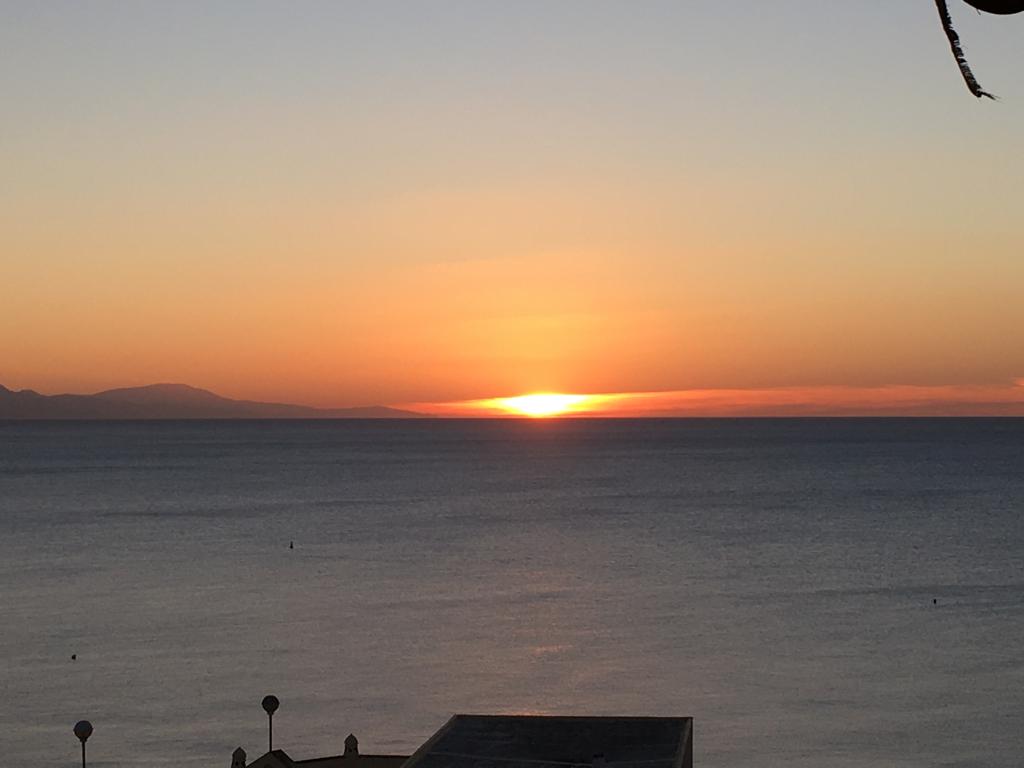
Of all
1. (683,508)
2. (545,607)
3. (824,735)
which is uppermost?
(683,508)

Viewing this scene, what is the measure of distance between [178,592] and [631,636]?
35.2 metres

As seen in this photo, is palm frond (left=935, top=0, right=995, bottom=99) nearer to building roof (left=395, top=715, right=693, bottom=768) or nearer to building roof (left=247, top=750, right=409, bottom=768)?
building roof (left=395, top=715, right=693, bottom=768)

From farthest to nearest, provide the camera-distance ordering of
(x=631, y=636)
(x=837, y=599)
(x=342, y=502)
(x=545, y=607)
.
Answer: (x=342, y=502), (x=837, y=599), (x=545, y=607), (x=631, y=636)

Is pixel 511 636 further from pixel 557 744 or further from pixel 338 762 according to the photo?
pixel 557 744

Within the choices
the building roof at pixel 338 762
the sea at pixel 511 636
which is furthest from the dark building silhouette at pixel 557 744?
the sea at pixel 511 636

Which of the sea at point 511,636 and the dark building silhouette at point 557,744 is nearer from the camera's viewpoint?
the dark building silhouette at point 557,744

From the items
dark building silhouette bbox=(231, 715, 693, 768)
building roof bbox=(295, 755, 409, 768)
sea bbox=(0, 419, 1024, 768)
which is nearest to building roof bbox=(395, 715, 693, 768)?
dark building silhouette bbox=(231, 715, 693, 768)

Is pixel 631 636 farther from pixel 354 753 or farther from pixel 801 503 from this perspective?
pixel 801 503

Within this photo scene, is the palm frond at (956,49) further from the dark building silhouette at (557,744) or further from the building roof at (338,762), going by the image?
the building roof at (338,762)

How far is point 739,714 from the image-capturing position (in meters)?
62.5

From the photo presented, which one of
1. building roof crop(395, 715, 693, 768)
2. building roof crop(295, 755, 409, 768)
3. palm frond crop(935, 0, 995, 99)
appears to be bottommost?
building roof crop(295, 755, 409, 768)

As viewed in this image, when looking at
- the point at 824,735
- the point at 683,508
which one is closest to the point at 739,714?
the point at 824,735

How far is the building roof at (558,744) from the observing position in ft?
91.8

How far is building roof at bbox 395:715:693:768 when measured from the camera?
27969 millimetres
